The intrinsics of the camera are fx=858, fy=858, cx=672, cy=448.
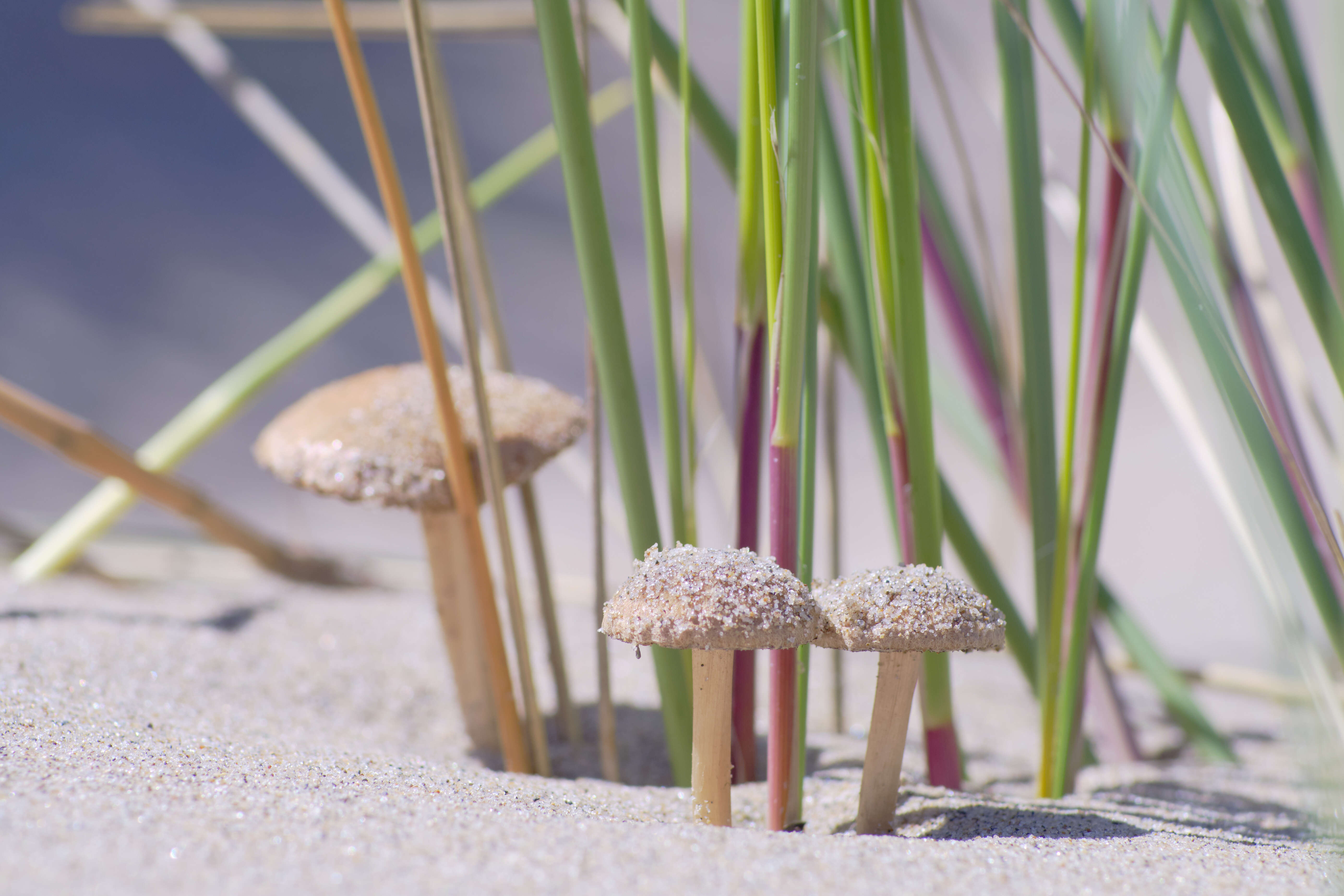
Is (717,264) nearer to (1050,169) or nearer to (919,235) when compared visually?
(1050,169)

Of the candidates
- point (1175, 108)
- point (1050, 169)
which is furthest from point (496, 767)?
point (1050, 169)

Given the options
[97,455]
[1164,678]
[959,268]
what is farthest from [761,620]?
[97,455]

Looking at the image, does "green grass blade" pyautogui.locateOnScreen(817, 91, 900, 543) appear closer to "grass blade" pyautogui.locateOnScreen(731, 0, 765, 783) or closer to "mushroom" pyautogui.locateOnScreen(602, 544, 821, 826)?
"grass blade" pyautogui.locateOnScreen(731, 0, 765, 783)

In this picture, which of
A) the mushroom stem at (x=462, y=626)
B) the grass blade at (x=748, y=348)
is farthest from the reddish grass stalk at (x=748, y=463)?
the mushroom stem at (x=462, y=626)

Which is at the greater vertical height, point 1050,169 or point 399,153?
point 399,153

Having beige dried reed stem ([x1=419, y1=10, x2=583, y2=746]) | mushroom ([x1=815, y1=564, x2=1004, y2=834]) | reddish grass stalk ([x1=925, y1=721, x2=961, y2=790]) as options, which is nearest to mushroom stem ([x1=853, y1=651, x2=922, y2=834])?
mushroom ([x1=815, y1=564, x2=1004, y2=834])

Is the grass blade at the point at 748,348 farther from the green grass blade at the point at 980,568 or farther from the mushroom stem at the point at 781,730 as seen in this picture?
the green grass blade at the point at 980,568

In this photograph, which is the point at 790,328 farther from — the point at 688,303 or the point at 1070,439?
the point at 1070,439
